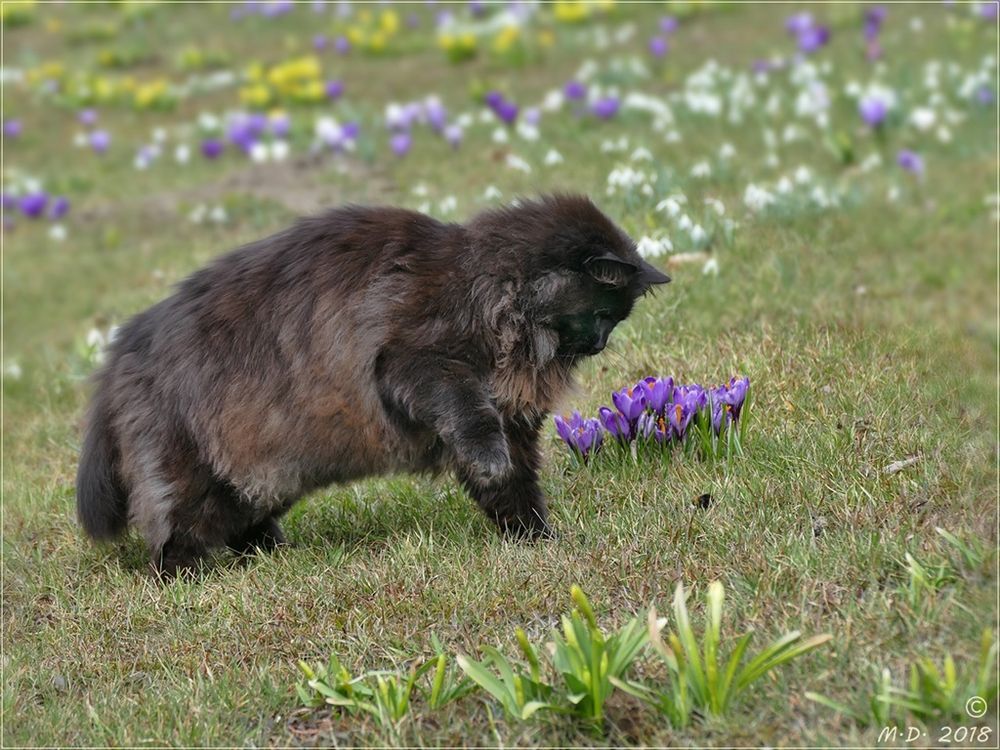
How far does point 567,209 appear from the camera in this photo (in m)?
4.38

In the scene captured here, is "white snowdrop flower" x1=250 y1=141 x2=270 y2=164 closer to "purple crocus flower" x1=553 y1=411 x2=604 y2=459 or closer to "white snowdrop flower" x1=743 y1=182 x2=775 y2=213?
"white snowdrop flower" x1=743 y1=182 x2=775 y2=213

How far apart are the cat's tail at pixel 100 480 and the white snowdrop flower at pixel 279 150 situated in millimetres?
6743

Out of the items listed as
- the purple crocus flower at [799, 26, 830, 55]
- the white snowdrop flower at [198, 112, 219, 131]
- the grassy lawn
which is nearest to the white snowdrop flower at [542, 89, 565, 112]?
the grassy lawn

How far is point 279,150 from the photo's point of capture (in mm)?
11188

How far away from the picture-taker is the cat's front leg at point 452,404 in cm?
414

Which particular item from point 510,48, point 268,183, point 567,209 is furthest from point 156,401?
point 510,48

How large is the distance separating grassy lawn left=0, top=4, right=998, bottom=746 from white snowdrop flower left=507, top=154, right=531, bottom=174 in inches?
3.5

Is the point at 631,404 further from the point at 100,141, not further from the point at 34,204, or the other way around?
the point at 100,141

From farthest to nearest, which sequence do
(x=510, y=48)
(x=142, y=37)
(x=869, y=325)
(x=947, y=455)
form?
1. (x=142, y=37)
2. (x=510, y=48)
3. (x=869, y=325)
4. (x=947, y=455)

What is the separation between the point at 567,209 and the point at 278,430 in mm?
1310

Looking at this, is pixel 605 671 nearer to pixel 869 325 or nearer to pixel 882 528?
pixel 882 528

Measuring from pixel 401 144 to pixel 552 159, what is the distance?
2.46 m

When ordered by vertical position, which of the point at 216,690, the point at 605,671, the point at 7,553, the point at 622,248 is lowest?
the point at 7,553

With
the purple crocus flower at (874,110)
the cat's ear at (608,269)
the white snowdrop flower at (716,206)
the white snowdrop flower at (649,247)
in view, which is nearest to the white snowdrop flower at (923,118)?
the purple crocus flower at (874,110)
